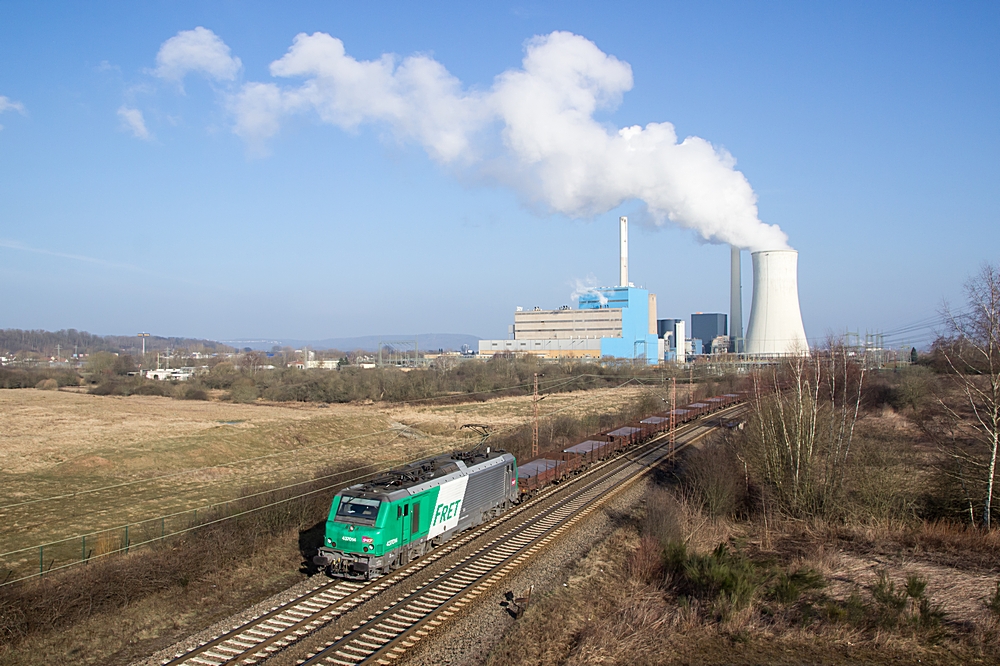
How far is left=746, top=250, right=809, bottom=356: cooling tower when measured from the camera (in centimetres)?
6862

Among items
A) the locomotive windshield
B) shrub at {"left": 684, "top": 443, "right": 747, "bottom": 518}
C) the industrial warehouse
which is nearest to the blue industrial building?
the industrial warehouse

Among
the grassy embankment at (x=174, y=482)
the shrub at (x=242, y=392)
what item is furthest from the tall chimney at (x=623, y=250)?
the shrub at (x=242, y=392)

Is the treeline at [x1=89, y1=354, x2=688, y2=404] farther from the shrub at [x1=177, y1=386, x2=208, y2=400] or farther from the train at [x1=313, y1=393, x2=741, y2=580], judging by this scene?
the train at [x1=313, y1=393, x2=741, y2=580]

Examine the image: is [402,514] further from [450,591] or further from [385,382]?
[385,382]

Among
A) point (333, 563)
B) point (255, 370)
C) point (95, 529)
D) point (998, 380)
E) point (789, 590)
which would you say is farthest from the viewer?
point (255, 370)

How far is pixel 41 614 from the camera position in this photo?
13.3 metres

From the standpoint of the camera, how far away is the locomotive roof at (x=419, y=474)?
17.2m

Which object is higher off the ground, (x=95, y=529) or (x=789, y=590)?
(x=789, y=590)

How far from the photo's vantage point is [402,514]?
16812mm

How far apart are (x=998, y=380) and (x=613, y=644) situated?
14703mm

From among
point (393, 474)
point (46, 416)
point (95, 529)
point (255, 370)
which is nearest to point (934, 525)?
point (393, 474)

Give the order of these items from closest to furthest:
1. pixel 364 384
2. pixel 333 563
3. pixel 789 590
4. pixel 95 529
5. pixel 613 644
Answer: pixel 613 644 → pixel 789 590 → pixel 333 563 → pixel 95 529 → pixel 364 384

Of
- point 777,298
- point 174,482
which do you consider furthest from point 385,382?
point 777,298

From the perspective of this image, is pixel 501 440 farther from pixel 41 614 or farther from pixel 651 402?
pixel 41 614
